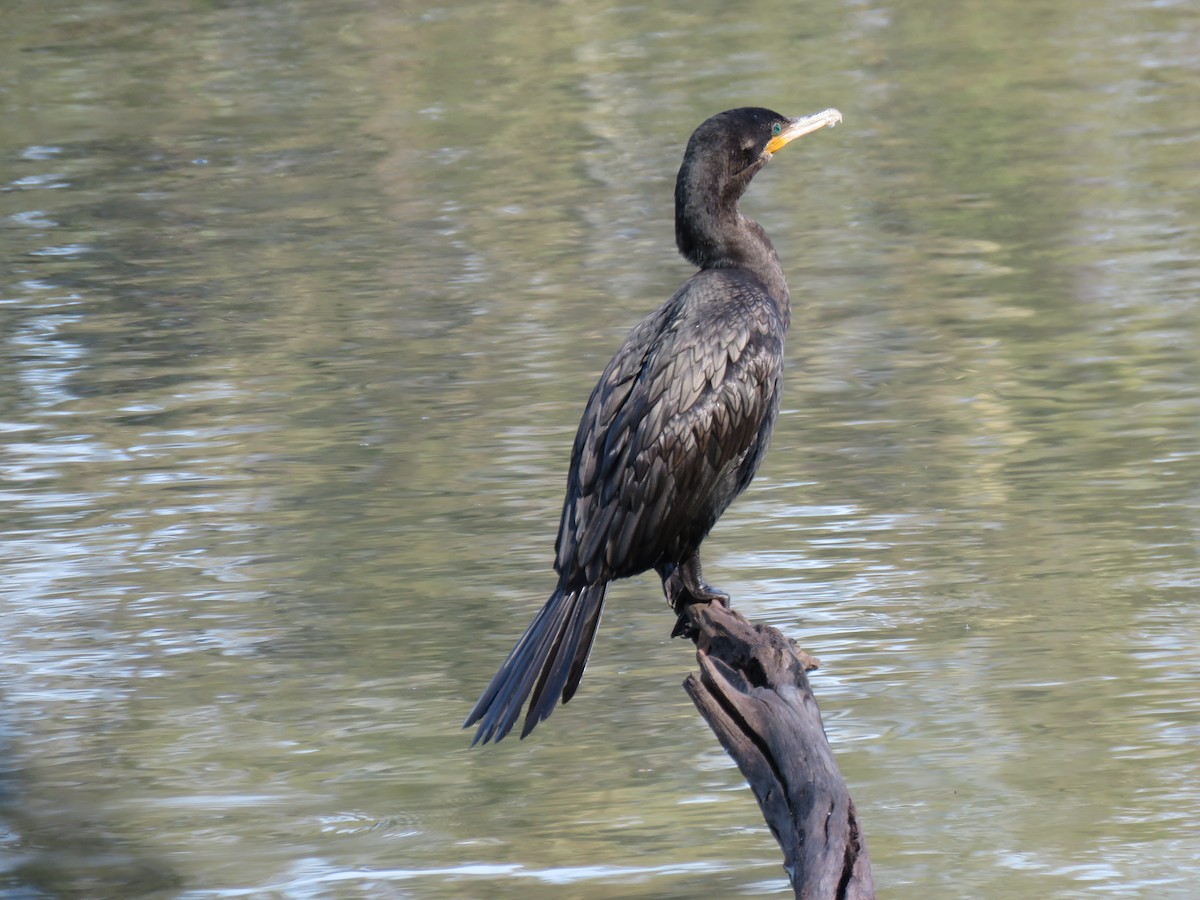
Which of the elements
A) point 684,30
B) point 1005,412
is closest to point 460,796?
point 1005,412

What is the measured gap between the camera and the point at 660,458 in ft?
16.2

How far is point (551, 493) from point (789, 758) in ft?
15.1

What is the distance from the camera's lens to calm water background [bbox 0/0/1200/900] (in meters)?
6.07

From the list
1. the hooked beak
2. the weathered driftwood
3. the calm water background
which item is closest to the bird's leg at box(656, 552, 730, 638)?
the weathered driftwood

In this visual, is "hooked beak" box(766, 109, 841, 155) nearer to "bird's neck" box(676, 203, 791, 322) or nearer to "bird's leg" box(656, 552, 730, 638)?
"bird's neck" box(676, 203, 791, 322)

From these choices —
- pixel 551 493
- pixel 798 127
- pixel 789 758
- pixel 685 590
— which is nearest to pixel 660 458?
pixel 685 590

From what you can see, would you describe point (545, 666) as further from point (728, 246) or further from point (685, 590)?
point (728, 246)

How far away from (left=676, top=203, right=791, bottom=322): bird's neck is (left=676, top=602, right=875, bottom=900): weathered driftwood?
1269mm

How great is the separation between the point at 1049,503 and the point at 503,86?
1121cm

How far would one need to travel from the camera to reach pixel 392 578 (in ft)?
26.0

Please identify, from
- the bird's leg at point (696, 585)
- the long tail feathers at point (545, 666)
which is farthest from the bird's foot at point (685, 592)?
the long tail feathers at point (545, 666)

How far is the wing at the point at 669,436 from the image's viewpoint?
4.91 m

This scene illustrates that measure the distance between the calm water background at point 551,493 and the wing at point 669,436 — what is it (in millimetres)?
1204

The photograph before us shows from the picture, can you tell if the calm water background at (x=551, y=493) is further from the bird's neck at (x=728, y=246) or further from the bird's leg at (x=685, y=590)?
the bird's neck at (x=728, y=246)
